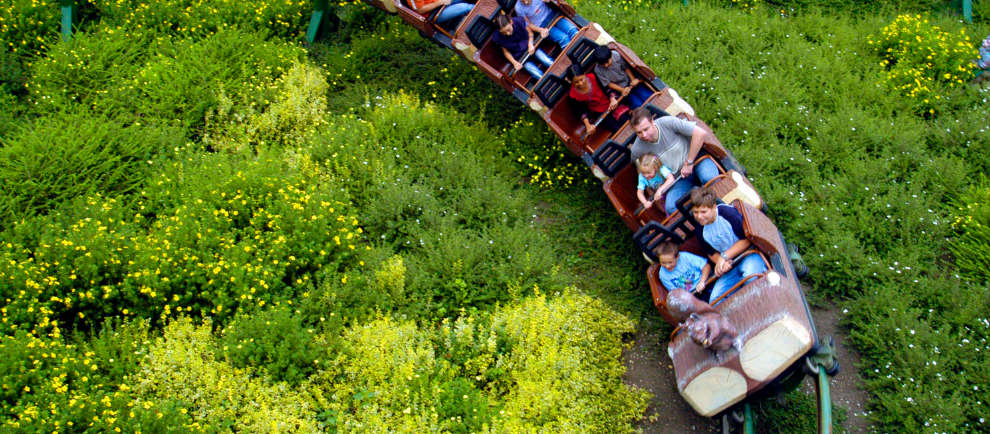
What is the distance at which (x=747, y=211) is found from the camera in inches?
230

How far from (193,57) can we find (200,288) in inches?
128

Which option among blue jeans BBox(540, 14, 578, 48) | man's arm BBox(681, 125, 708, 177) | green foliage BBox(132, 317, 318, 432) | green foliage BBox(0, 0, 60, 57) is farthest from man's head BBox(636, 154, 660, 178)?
green foliage BBox(0, 0, 60, 57)

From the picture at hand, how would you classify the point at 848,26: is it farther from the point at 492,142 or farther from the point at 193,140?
the point at 193,140

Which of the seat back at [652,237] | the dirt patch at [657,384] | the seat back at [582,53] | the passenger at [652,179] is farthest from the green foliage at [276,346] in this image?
the seat back at [582,53]

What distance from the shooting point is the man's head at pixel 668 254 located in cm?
595

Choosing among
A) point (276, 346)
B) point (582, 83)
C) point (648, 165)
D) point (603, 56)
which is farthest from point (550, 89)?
point (276, 346)

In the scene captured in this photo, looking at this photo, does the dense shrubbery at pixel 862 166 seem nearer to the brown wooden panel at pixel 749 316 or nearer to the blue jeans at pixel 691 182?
the blue jeans at pixel 691 182

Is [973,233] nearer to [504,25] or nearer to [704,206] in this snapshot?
[704,206]

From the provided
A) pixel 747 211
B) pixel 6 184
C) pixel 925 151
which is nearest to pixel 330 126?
pixel 6 184

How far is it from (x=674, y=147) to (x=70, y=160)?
5624 mm

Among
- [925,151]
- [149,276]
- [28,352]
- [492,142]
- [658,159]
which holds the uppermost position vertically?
[925,151]

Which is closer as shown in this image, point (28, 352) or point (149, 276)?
point (28, 352)

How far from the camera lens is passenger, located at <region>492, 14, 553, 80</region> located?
758cm

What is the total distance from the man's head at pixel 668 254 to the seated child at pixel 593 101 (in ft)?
5.26
